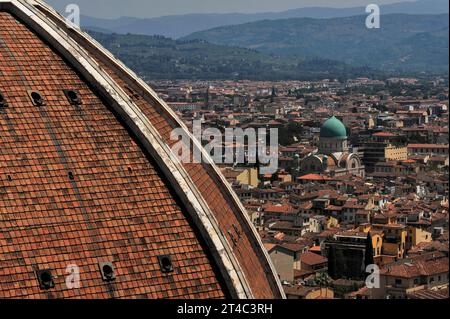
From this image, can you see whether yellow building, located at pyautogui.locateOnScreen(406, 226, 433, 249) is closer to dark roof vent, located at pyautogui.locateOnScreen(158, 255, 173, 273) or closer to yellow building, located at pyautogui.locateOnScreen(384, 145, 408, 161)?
yellow building, located at pyautogui.locateOnScreen(384, 145, 408, 161)

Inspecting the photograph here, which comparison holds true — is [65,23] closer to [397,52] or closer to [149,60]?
[149,60]

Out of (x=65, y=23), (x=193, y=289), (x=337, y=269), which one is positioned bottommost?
(x=337, y=269)

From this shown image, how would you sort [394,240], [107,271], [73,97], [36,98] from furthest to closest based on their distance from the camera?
[394,240], [73,97], [36,98], [107,271]

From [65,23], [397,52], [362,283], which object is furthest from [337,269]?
[397,52]

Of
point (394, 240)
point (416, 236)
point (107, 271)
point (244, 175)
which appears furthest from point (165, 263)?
point (244, 175)

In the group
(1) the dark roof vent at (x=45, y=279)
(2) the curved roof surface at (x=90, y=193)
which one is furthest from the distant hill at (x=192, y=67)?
(1) the dark roof vent at (x=45, y=279)

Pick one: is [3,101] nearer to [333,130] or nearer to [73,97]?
[73,97]

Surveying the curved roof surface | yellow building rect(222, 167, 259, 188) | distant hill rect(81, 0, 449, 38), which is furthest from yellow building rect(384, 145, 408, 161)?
the curved roof surface
